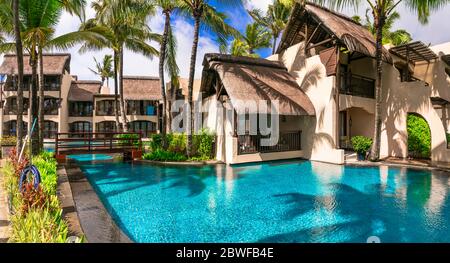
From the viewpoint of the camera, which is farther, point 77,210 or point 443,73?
point 443,73

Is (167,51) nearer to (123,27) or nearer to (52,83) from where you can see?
(123,27)

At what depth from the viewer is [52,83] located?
29875mm

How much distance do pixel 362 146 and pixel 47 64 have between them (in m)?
35.6

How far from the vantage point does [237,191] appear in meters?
8.35

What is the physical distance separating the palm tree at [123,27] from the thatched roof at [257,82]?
227 inches

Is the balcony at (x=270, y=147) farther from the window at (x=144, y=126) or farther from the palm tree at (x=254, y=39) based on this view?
the window at (x=144, y=126)

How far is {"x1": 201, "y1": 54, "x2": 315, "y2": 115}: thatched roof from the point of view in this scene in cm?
1280

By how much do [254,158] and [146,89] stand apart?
24501mm

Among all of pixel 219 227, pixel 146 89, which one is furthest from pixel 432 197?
pixel 146 89

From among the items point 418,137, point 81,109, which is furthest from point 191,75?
→ point 81,109

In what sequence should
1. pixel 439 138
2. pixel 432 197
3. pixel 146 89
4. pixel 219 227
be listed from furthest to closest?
pixel 146 89, pixel 439 138, pixel 432 197, pixel 219 227

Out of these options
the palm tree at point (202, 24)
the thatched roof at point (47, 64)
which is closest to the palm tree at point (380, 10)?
the palm tree at point (202, 24)
